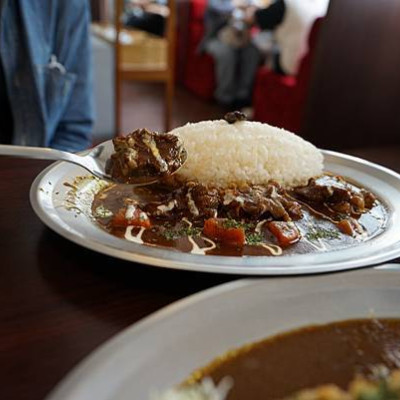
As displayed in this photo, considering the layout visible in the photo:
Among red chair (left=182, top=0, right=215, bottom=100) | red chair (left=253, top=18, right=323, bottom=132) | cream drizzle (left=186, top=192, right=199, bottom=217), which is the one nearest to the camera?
cream drizzle (left=186, top=192, right=199, bottom=217)

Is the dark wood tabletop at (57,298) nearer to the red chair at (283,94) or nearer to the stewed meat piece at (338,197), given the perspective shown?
the stewed meat piece at (338,197)

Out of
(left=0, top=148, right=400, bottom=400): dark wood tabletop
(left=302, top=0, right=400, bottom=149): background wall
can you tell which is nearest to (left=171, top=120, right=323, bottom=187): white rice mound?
(left=0, top=148, right=400, bottom=400): dark wood tabletop

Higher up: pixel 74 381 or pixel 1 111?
pixel 74 381

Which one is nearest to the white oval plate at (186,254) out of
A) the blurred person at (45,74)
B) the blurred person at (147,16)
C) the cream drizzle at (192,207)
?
the cream drizzle at (192,207)

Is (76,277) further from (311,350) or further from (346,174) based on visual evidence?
(346,174)

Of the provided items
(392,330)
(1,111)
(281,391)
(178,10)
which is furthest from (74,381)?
(178,10)

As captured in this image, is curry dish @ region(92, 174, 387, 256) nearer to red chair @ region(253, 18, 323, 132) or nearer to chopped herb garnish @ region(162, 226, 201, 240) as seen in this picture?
chopped herb garnish @ region(162, 226, 201, 240)
